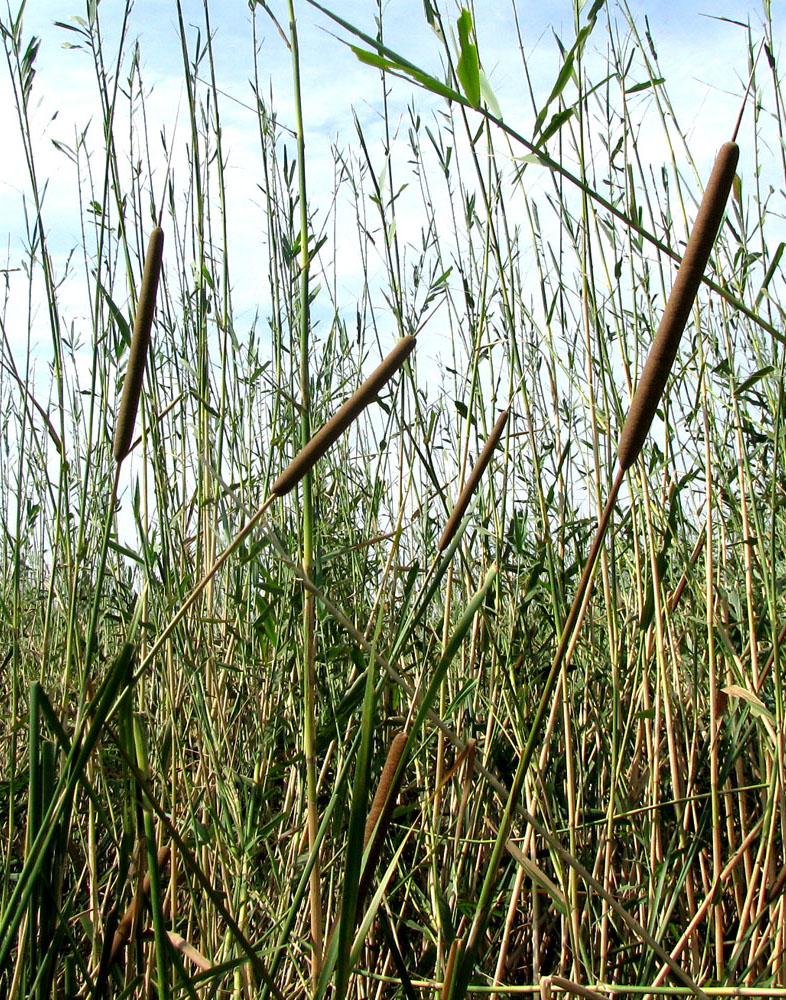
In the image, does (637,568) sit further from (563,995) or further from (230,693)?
(230,693)

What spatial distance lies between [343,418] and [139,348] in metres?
0.17

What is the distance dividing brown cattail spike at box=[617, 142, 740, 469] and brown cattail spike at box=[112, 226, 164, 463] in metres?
0.37

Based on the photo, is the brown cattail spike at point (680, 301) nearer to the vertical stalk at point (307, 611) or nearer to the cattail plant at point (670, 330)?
the cattail plant at point (670, 330)

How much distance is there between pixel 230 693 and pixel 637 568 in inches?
31.6

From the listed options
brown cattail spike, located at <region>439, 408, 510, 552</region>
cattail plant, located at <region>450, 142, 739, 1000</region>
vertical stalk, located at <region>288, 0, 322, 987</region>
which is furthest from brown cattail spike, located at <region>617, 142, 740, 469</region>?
vertical stalk, located at <region>288, 0, 322, 987</region>

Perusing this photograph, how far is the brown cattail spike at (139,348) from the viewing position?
0.68 metres

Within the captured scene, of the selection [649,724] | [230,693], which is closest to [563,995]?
[649,724]

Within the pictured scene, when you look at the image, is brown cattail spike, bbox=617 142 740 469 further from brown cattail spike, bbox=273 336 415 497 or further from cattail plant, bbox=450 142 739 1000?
brown cattail spike, bbox=273 336 415 497

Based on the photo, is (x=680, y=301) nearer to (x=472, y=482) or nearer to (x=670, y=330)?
(x=670, y=330)

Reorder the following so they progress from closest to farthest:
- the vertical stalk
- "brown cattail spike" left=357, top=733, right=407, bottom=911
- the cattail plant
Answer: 1. the cattail plant
2. "brown cattail spike" left=357, top=733, right=407, bottom=911
3. the vertical stalk

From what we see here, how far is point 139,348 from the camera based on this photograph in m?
0.69

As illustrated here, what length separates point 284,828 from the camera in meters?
1.61

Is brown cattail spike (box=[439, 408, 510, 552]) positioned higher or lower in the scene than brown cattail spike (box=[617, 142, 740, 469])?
lower

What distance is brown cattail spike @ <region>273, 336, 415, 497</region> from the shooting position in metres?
0.62
